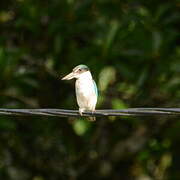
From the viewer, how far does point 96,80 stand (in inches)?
348

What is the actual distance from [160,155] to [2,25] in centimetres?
320

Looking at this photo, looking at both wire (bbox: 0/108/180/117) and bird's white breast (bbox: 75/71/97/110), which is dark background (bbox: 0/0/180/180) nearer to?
bird's white breast (bbox: 75/71/97/110)

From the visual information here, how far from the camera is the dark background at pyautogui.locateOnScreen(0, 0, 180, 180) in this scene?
28.8 feet

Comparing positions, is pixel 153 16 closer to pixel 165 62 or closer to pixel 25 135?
pixel 165 62

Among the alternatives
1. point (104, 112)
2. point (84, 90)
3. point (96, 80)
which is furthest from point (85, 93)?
point (96, 80)

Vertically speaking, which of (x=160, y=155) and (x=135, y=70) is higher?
(x=135, y=70)

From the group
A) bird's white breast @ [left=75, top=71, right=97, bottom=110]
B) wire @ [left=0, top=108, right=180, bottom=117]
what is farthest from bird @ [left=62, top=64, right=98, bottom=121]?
wire @ [left=0, top=108, right=180, bottom=117]

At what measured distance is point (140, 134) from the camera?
9.66 metres

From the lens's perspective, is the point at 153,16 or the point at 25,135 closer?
the point at 153,16

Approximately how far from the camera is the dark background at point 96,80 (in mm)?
8789

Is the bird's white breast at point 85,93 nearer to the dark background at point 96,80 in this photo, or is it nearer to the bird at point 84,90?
the bird at point 84,90

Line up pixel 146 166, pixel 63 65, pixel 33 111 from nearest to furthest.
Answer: pixel 33 111 → pixel 63 65 → pixel 146 166

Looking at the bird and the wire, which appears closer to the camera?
the wire

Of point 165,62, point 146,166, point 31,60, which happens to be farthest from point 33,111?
point 146,166
